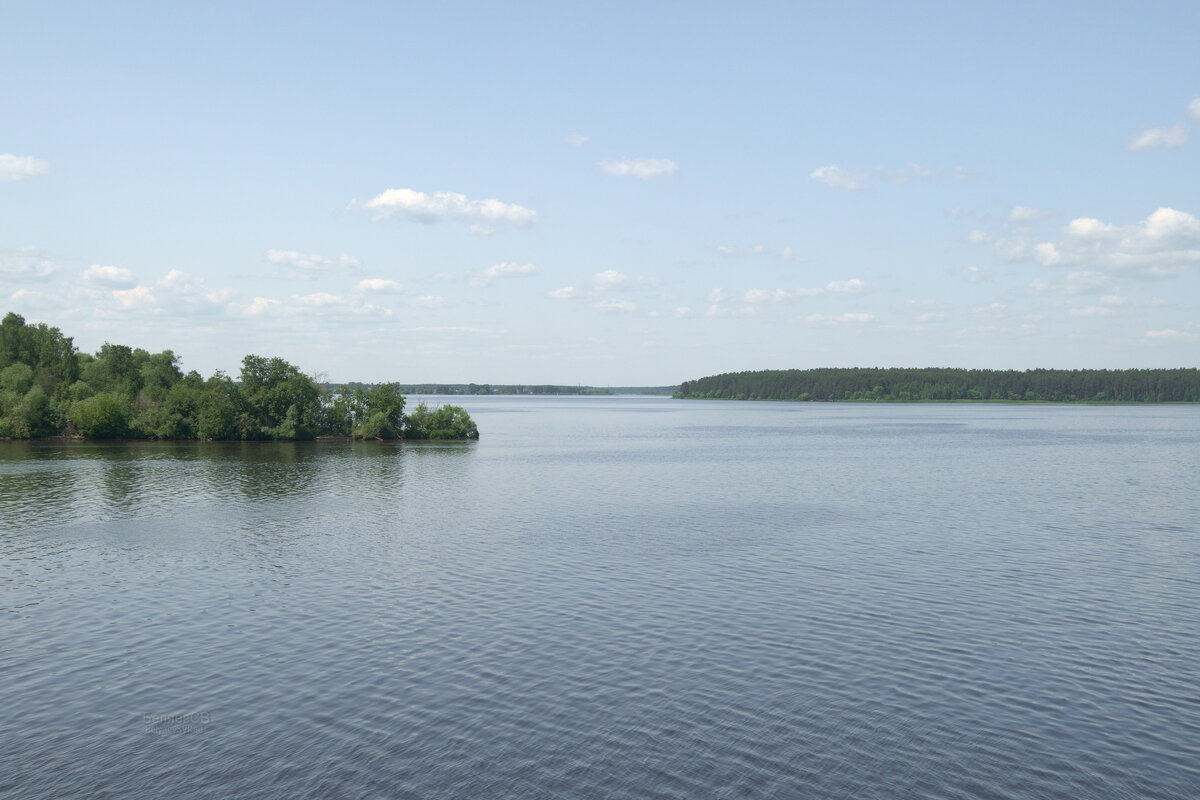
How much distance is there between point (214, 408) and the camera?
144 meters

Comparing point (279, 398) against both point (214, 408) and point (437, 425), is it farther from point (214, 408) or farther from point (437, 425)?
point (437, 425)

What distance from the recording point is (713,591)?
42688mm

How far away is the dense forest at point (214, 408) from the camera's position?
145m

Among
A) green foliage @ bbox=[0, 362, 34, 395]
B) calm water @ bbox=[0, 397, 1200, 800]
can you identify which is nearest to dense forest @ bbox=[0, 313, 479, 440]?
green foliage @ bbox=[0, 362, 34, 395]

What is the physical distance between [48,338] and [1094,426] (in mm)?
248091

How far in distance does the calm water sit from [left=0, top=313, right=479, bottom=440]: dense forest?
72362 mm

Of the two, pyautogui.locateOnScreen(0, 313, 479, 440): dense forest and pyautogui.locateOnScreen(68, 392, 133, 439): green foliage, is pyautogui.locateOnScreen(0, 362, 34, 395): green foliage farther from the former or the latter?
pyautogui.locateOnScreen(68, 392, 133, 439): green foliage

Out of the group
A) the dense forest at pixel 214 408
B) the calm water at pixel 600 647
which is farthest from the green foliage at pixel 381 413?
the calm water at pixel 600 647

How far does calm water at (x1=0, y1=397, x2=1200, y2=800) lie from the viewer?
76.6 ft

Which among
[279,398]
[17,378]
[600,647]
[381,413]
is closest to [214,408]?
[279,398]

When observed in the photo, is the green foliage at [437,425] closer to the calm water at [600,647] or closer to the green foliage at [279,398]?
the green foliage at [279,398]

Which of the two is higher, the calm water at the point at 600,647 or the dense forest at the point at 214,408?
the dense forest at the point at 214,408

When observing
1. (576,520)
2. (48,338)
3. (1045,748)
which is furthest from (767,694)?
(48,338)

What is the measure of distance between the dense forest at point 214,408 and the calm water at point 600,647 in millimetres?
72362
